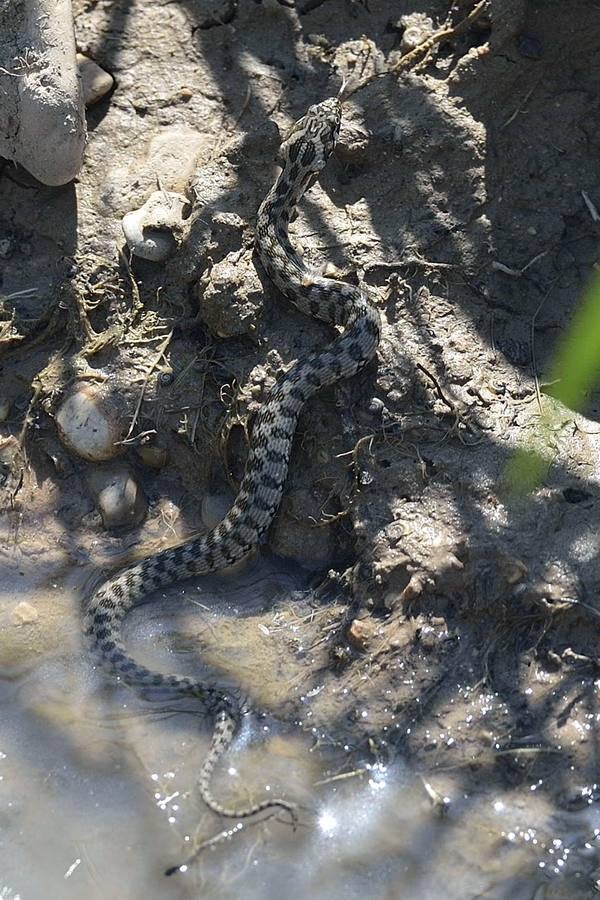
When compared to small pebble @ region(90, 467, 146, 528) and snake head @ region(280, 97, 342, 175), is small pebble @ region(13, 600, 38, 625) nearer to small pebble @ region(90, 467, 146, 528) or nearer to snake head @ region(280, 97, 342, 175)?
small pebble @ region(90, 467, 146, 528)

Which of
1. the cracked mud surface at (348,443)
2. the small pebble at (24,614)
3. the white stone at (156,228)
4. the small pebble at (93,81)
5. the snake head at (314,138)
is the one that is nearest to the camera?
the cracked mud surface at (348,443)

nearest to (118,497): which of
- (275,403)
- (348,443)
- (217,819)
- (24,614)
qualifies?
(24,614)

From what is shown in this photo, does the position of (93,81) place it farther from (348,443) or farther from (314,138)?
(348,443)

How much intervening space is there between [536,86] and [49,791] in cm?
580

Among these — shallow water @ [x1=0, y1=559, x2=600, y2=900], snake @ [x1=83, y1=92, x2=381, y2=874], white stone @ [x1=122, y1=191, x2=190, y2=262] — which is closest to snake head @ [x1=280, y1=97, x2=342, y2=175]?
snake @ [x1=83, y1=92, x2=381, y2=874]

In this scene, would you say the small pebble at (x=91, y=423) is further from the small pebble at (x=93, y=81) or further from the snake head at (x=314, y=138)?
the small pebble at (x=93, y=81)

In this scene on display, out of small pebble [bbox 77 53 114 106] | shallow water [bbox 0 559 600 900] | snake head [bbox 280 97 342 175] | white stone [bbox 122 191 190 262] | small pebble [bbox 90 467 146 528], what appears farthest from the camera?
small pebble [bbox 77 53 114 106]

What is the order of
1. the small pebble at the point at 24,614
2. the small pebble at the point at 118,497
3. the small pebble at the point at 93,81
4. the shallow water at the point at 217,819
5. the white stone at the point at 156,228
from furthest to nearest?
1. the small pebble at the point at 93,81
2. the white stone at the point at 156,228
3. the small pebble at the point at 118,497
4. the small pebble at the point at 24,614
5. the shallow water at the point at 217,819

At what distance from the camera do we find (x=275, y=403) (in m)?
6.67

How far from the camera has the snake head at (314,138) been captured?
6.96 meters

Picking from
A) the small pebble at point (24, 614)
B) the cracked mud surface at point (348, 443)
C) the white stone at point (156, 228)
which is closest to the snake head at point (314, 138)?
the cracked mud surface at point (348, 443)

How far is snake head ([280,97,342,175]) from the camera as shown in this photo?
274 inches

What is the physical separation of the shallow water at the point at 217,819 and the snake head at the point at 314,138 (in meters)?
3.29

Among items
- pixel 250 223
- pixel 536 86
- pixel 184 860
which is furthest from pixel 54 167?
pixel 184 860
